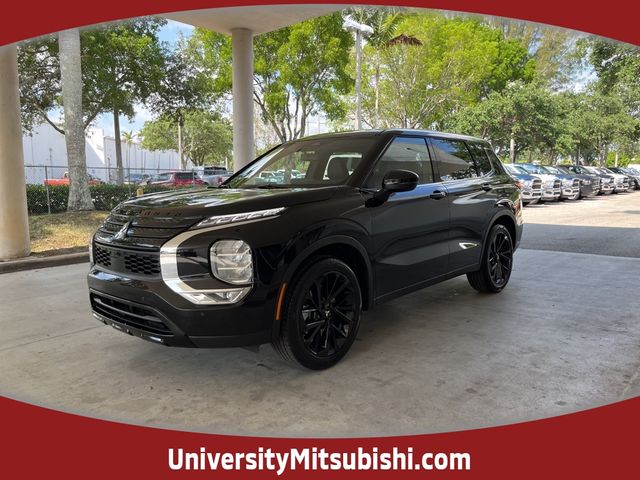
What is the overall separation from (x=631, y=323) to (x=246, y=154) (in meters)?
9.05

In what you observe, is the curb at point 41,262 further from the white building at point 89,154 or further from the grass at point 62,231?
the white building at point 89,154

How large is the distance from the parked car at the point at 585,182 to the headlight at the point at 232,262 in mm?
23784

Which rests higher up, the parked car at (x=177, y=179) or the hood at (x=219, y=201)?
the parked car at (x=177, y=179)

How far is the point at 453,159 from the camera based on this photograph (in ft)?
17.4

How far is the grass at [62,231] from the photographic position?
9148 millimetres

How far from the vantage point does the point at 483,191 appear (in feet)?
18.2

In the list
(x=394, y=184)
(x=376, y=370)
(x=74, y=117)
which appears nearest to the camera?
(x=376, y=370)

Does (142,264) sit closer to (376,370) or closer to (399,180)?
(376,370)

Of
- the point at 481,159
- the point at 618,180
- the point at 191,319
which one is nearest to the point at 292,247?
the point at 191,319

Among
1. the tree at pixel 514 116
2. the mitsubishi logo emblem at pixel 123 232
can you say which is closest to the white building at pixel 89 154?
the mitsubishi logo emblem at pixel 123 232

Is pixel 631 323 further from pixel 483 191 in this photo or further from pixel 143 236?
pixel 143 236

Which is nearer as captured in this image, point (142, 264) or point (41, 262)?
point (142, 264)

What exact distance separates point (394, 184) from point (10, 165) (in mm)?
7021

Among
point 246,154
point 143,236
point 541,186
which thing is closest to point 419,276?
point 143,236
